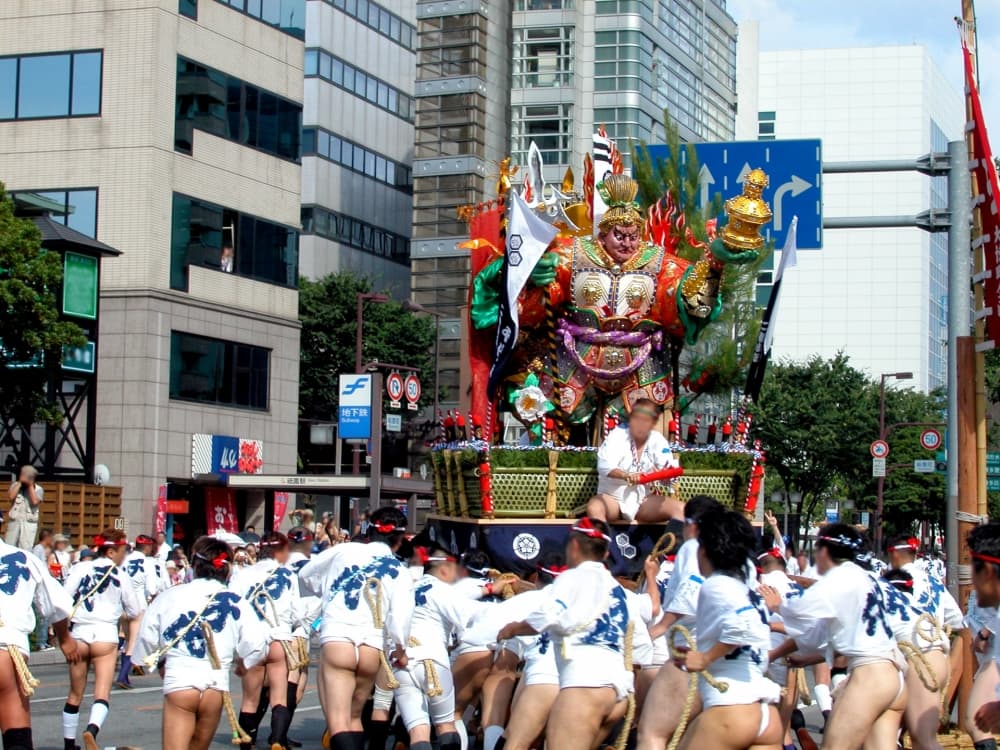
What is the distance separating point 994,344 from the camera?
43.5 feet

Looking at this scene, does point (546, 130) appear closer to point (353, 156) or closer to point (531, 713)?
point (353, 156)

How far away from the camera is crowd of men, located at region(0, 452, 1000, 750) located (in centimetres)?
801

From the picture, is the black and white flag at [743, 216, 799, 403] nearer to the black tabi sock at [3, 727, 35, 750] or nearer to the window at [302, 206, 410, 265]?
the black tabi sock at [3, 727, 35, 750]

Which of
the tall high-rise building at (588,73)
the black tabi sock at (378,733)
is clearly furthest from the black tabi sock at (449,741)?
the tall high-rise building at (588,73)

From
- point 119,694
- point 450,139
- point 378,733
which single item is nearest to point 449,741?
point 378,733

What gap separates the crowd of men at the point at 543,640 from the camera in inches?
315

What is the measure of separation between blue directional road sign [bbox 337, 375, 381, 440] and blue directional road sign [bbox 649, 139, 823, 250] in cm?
1832

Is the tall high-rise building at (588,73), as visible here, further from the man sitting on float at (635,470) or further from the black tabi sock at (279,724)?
the black tabi sock at (279,724)

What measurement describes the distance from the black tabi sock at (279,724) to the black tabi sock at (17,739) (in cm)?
313

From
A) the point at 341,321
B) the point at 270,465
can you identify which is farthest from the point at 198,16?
the point at 341,321

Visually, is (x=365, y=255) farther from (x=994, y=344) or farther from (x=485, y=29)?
(x=994, y=344)

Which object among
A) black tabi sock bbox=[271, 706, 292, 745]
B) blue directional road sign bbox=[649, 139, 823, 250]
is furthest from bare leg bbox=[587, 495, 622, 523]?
blue directional road sign bbox=[649, 139, 823, 250]

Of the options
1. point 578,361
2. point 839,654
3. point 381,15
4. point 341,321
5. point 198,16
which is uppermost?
point 381,15

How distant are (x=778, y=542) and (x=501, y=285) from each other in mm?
3695
